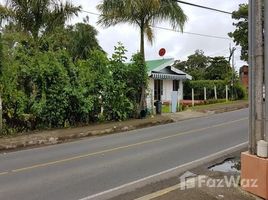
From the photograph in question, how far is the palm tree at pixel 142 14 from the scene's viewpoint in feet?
75.5

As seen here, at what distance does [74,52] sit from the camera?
43.6m

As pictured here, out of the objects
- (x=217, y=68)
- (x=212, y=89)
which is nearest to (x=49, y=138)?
(x=212, y=89)

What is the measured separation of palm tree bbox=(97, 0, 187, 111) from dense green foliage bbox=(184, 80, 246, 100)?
598 inches

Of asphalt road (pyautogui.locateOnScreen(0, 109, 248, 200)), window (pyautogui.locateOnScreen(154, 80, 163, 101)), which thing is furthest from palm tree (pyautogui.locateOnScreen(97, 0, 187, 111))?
window (pyautogui.locateOnScreen(154, 80, 163, 101))

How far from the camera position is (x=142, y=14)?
23.7 metres

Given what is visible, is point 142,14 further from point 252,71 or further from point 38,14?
point 252,71

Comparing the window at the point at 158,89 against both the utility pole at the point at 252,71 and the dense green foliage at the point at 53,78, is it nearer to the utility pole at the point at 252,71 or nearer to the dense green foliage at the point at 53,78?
the dense green foliage at the point at 53,78

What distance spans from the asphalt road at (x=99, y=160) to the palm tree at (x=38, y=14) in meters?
9.57

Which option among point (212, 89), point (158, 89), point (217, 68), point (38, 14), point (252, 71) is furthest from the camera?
point (217, 68)

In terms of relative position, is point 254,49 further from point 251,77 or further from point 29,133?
point 29,133

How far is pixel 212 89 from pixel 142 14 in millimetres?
18672

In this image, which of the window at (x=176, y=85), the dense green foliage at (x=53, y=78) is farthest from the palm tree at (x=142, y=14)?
the window at (x=176, y=85)

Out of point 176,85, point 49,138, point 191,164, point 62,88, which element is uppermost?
point 176,85

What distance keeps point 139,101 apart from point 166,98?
14.8 metres
